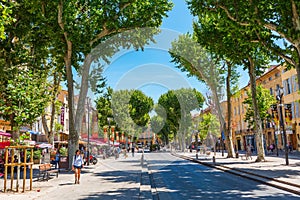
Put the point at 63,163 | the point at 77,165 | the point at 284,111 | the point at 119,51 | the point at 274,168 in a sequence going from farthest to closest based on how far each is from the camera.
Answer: the point at 284,111 < the point at 119,51 < the point at 63,163 < the point at 274,168 < the point at 77,165

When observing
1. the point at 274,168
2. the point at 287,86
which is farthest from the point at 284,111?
the point at 274,168

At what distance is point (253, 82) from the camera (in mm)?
25234

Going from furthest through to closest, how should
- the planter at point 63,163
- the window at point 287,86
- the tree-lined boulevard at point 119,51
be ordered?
the window at point 287,86 → the planter at point 63,163 → the tree-lined boulevard at point 119,51

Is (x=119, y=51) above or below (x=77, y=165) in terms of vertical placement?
above

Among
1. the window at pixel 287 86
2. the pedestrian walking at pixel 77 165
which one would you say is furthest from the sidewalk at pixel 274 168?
the window at pixel 287 86

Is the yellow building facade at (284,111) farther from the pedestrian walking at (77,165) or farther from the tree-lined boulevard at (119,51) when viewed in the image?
the pedestrian walking at (77,165)

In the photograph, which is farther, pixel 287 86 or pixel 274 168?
pixel 287 86

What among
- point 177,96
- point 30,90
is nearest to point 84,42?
point 30,90

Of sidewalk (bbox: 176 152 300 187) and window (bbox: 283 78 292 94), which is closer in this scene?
sidewalk (bbox: 176 152 300 187)

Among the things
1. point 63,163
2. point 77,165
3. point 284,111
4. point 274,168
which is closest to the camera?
point 77,165

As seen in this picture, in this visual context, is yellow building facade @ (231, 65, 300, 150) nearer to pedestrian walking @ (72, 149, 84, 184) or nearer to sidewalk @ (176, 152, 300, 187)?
sidewalk @ (176, 152, 300, 187)

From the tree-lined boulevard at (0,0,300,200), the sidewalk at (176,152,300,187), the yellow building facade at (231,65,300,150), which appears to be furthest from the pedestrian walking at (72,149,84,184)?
the yellow building facade at (231,65,300,150)

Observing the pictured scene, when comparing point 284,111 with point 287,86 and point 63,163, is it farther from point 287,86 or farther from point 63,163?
point 63,163

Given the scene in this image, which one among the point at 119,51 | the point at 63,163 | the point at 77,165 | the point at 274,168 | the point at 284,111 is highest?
the point at 119,51
